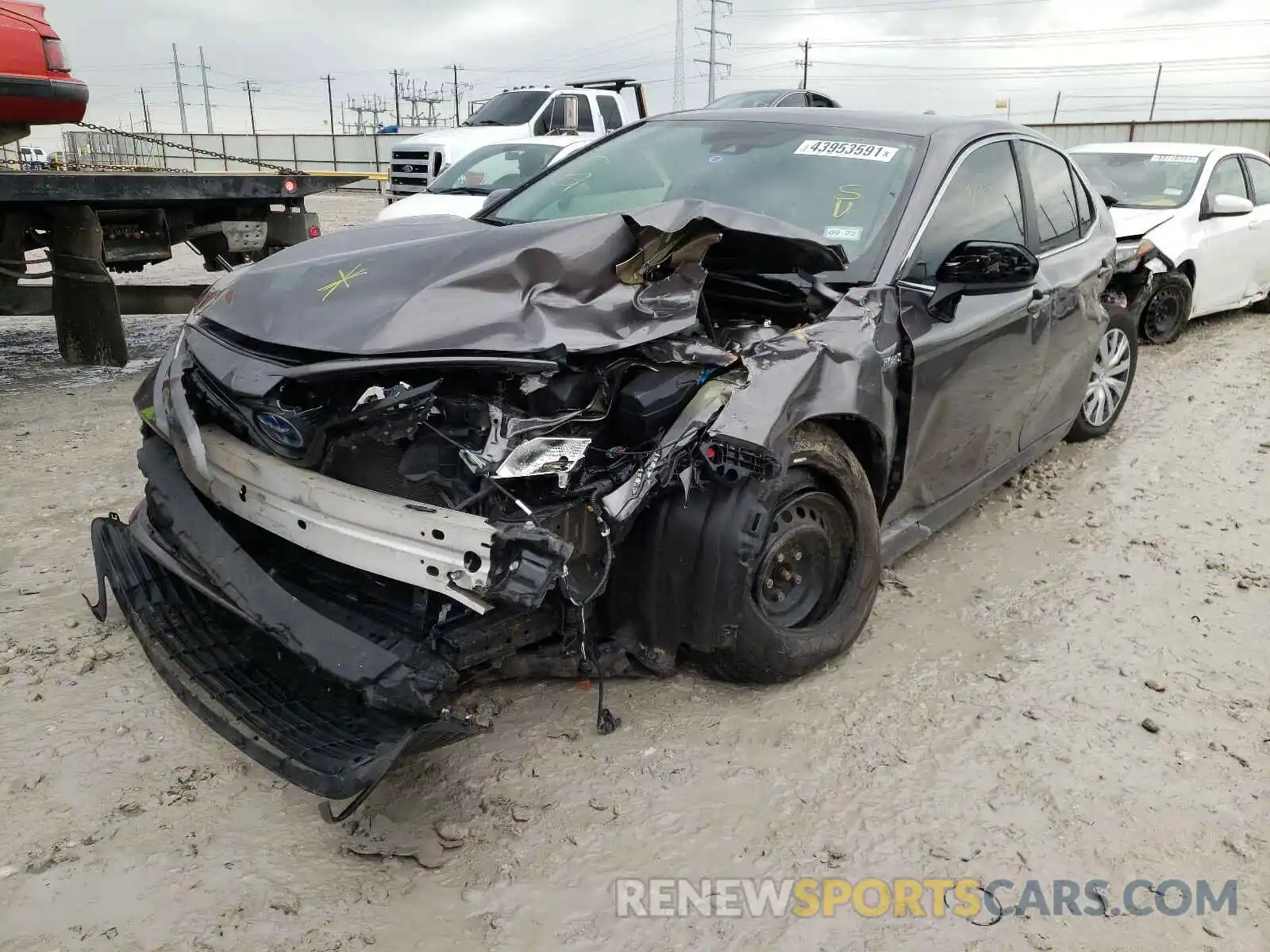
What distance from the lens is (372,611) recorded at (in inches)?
102

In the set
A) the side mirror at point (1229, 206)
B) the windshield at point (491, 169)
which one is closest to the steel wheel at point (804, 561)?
the side mirror at point (1229, 206)

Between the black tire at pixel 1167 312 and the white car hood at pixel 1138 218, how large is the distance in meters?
0.50

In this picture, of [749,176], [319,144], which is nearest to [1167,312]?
[749,176]

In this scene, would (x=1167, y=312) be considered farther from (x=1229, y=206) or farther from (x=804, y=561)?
(x=804, y=561)

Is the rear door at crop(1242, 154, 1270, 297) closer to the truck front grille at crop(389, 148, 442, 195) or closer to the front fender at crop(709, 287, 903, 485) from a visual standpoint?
the front fender at crop(709, 287, 903, 485)

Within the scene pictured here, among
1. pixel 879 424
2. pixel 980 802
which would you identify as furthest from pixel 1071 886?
pixel 879 424

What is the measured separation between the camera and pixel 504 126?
1455 cm

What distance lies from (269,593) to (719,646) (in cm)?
127

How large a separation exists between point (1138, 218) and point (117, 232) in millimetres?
8037

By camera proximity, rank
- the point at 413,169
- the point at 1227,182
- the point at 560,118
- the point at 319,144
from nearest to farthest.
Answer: the point at 1227,182, the point at 413,169, the point at 560,118, the point at 319,144

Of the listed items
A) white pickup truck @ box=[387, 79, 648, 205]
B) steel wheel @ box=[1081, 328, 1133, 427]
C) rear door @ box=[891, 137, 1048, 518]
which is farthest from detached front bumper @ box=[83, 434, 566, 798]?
white pickup truck @ box=[387, 79, 648, 205]

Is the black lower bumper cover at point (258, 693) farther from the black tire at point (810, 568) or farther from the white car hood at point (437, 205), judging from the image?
the white car hood at point (437, 205)

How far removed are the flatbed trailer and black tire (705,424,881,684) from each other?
527 cm

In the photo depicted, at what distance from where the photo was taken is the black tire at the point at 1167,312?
8.06 meters
